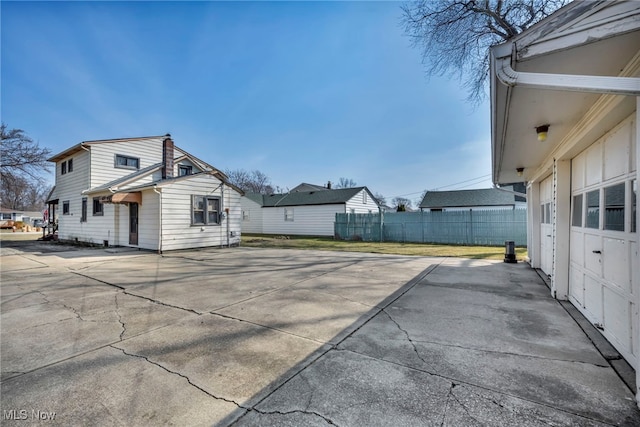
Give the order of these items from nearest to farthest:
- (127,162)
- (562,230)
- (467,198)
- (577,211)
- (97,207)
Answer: (577,211), (562,230), (97,207), (127,162), (467,198)

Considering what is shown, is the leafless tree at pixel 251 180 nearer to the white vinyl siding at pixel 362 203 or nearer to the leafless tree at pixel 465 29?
the white vinyl siding at pixel 362 203

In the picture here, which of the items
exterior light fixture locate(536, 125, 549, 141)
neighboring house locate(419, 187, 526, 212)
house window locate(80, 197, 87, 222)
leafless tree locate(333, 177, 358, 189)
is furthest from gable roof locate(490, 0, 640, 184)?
leafless tree locate(333, 177, 358, 189)

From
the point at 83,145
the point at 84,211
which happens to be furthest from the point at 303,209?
the point at 83,145

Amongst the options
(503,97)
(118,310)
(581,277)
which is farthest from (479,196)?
(118,310)

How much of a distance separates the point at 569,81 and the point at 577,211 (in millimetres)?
3561

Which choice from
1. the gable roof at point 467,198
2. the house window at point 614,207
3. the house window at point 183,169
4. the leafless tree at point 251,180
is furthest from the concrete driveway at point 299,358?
the leafless tree at point 251,180

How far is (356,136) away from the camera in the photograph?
19.5 meters

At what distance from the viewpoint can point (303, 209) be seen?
23359mm

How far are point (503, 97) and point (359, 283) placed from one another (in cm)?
430

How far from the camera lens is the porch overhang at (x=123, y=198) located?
10875 millimetres

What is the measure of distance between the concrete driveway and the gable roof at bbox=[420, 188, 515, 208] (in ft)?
75.8

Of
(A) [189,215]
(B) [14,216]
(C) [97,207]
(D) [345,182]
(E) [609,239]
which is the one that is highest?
(D) [345,182]

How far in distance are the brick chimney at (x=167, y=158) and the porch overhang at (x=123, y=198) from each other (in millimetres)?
1972

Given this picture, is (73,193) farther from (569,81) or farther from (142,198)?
(569,81)
